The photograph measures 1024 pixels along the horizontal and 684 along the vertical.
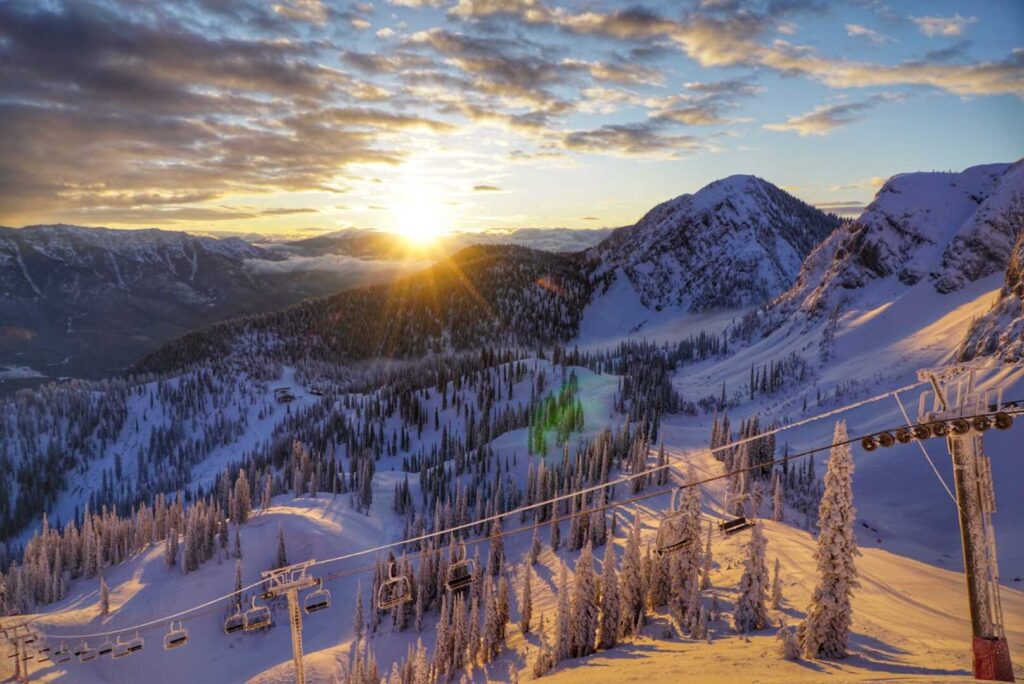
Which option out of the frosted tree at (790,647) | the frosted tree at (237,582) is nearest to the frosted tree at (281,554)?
the frosted tree at (237,582)

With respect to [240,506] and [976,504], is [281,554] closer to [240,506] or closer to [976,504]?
[240,506]

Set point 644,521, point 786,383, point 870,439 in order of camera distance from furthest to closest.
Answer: point 786,383 → point 644,521 → point 870,439

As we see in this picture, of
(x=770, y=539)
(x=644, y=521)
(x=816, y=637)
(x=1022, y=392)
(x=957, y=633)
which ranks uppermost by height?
(x=1022, y=392)

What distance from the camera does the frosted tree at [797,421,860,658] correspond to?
3716cm

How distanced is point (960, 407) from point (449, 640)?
63.3 meters

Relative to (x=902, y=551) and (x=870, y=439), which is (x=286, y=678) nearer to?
(x=870, y=439)

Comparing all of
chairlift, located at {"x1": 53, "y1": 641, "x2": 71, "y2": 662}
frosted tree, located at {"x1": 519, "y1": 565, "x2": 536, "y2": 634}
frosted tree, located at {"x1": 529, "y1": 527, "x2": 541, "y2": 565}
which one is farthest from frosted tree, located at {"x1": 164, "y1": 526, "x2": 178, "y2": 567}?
frosted tree, located at {"x1": 519, "y1": 565, "x2": 536, "y2": 634}

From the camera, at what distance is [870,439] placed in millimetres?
19250

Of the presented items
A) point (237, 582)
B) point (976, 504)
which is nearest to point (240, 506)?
point (237, 582)

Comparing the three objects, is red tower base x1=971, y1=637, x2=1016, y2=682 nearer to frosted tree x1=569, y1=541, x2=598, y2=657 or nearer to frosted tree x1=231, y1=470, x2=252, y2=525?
frosted tree x1=569, y1=541, x2=598, y2=657

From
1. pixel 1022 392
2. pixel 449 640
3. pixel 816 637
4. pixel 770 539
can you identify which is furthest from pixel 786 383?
pixel 816 637

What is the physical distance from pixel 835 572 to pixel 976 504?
68.3ft

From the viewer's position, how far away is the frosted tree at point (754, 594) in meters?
48.6

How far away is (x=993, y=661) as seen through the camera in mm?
21000
